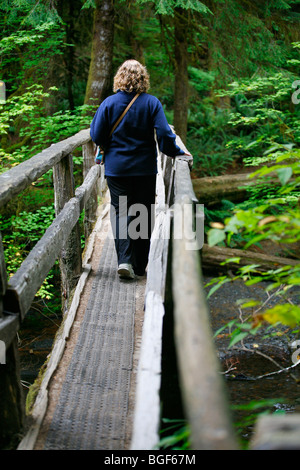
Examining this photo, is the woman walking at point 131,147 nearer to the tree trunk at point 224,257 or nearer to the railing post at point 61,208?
the railing post at point 61,208

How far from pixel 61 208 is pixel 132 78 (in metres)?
1.75

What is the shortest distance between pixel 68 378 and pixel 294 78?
28.5ft

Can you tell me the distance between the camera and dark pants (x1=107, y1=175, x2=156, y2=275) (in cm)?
432

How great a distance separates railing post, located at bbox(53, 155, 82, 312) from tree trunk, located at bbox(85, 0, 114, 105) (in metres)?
5.61

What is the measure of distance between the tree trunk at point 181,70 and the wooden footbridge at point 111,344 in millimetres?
7278

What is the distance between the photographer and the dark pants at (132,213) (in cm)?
432

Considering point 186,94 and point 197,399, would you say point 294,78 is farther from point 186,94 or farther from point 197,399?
point 197,399

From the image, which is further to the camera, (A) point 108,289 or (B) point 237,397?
(B) point 237,397

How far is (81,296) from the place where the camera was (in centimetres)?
443

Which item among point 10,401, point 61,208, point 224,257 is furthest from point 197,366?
point 224,257

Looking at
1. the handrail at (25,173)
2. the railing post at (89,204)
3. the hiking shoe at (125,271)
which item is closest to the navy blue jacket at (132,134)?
the handrail at (25,173)

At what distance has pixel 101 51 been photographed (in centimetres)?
1040

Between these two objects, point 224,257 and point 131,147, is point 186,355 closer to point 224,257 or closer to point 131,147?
point 131,147
